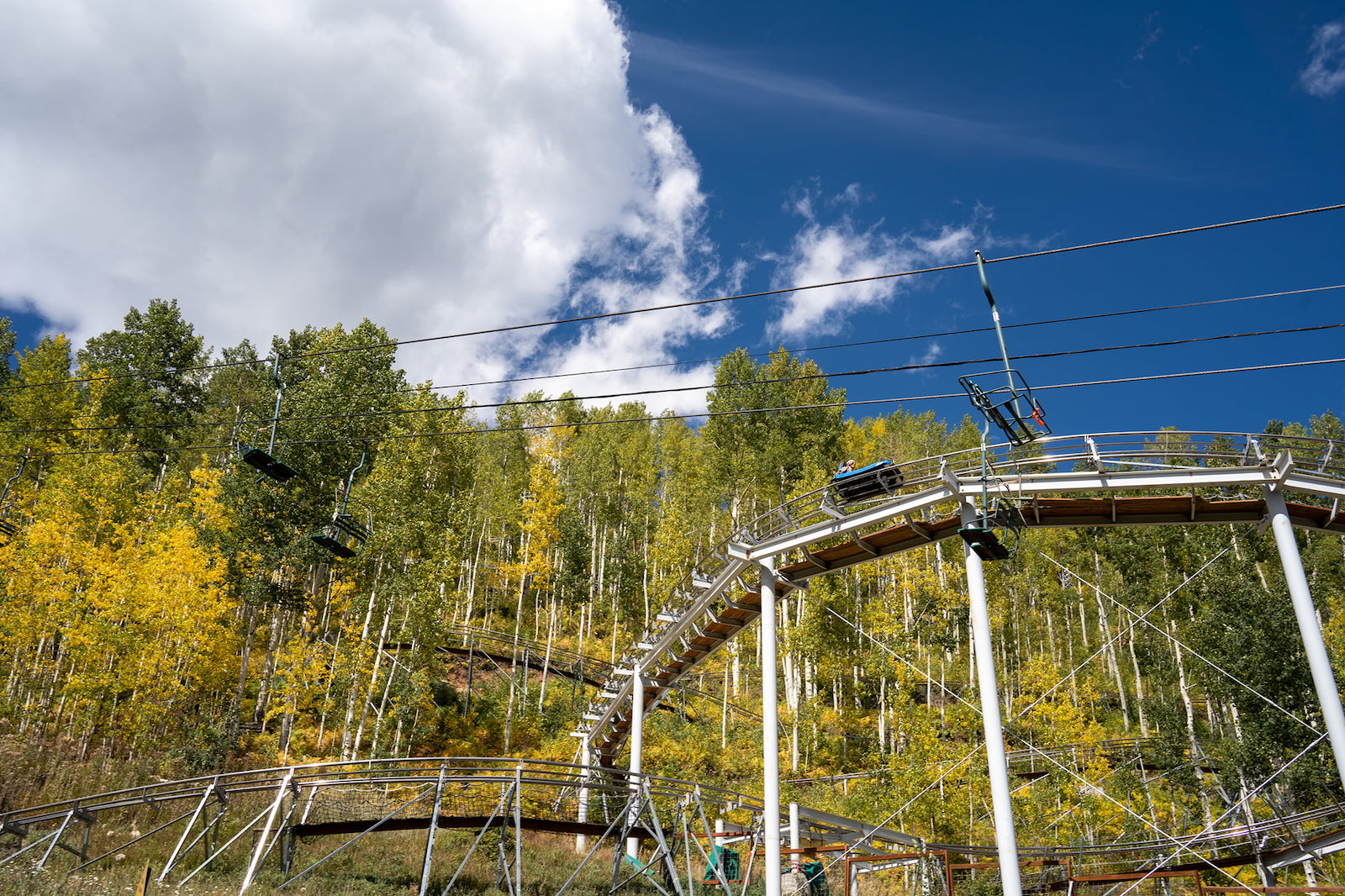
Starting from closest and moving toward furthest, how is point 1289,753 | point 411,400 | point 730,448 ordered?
point 1289,753 < point 411,400 < point 730,448

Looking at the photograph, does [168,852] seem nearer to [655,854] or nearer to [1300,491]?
[655,854]

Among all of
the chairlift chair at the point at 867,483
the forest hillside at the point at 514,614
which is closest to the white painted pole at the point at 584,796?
the forest hillside at the point at 514,614

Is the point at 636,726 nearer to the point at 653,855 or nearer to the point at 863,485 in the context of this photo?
the point at 653,855

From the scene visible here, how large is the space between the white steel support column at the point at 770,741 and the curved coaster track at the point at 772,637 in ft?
0.20

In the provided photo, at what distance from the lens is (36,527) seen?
95.4 ft

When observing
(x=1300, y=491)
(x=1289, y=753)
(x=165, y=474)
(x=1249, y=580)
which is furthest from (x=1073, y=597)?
(x=165, y=474)

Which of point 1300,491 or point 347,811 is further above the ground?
point 1300,491

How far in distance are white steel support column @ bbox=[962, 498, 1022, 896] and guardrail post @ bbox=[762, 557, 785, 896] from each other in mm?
4523

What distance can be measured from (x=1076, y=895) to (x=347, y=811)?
22238mm

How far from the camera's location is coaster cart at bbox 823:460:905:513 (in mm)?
15810

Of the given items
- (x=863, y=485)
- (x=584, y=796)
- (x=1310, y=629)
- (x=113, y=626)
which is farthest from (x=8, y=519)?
(x=1310, y=629)

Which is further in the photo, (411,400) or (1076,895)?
(411,400)

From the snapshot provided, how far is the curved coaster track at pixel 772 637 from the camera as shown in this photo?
47.6 ft

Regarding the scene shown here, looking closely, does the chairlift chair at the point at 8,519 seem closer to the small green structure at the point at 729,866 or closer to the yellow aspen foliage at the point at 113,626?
the yellow aspen foliage at the point at 113,626
